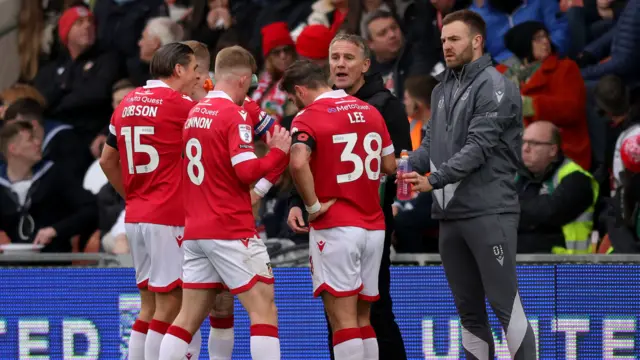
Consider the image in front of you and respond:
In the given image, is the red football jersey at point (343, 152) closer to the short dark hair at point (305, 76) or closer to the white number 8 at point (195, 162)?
the short dark hair at point (305, 76)

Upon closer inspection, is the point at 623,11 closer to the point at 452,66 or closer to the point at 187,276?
the point at 452,66

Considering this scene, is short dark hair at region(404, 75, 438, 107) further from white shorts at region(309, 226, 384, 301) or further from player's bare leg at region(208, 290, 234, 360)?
player's bare leg at region(208, 290, 234, 360)

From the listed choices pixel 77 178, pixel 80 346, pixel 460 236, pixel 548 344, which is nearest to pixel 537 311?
pixel 548 344

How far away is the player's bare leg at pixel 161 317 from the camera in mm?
8242

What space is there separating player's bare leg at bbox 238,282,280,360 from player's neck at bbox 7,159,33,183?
17.0 ft

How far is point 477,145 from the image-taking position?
25.7 ft

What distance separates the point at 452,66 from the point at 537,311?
7.12ft

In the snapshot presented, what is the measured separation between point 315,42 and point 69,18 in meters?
3.42

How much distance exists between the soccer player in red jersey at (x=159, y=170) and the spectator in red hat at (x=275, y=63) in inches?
143

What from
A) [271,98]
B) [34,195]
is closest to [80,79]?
[34,195]

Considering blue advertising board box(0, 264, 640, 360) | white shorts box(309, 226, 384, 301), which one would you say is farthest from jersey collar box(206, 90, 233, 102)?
blue advertising board box(0, 264, 640, 360)

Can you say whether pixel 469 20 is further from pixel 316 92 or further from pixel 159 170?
pixel 159 170

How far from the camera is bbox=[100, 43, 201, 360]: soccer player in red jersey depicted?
8273 mm

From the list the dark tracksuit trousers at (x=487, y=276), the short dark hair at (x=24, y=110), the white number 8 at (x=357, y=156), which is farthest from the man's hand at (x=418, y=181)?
the short dark hair at (x=24, y=110)
